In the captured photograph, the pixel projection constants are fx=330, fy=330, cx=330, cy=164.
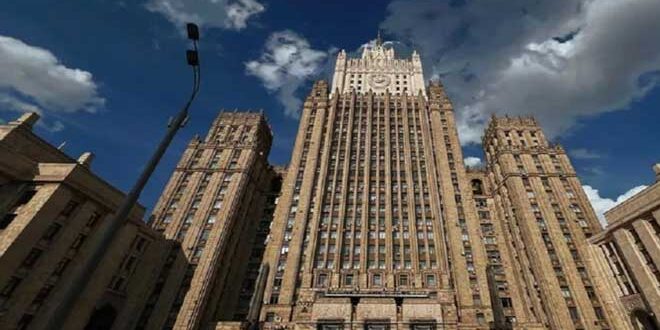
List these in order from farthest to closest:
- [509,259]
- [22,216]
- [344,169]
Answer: [344,169] < [509,259] < [22,216]

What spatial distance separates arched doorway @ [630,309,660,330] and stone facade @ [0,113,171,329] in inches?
2495

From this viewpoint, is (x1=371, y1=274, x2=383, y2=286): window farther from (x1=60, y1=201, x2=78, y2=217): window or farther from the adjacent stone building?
(x1=60, y1=201, x2=78, y2=217): window

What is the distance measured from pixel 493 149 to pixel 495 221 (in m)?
18.4

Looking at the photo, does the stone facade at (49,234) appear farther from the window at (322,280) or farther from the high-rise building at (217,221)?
the window at (322,280)

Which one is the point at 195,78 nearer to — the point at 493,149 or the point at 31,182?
the point at 31,182

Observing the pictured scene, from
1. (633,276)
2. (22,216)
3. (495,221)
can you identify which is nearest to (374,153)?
(495,221)

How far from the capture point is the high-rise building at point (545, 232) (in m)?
45.5

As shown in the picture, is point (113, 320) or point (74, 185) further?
point (113, 320)

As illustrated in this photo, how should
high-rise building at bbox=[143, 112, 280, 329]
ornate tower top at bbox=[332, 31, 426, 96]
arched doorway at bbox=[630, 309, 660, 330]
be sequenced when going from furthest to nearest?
ornate tower top at bbox=[332, 31, 426, 96] < high-rise building at bbox=[143, 112, 280, 329] < arched doorway at bbox=[630, 309, 660, 330]

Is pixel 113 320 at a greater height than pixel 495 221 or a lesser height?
lesser

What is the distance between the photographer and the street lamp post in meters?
7.30

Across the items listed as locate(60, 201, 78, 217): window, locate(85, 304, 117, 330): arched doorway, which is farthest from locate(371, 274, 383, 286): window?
locate(60, 201, 78, 217): window

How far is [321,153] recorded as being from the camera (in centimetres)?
6694

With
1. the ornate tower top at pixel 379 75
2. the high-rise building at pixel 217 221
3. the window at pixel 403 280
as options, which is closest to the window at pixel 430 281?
the window at pixel 403 280
